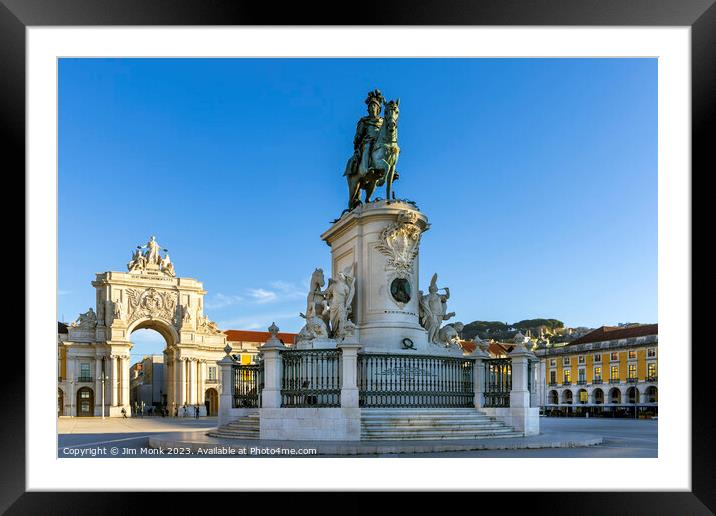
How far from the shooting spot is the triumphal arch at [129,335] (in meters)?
56.5

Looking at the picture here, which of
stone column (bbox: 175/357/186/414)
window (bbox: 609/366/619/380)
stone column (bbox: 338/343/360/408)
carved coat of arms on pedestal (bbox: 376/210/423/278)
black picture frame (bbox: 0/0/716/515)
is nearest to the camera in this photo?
black picture frame (bbox: 0/0/716/515)

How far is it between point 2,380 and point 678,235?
636 centimetres

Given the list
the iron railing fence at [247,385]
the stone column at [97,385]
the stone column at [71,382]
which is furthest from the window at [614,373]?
the iron railing fence at [247,385]

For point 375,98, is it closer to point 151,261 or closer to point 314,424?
point 314,424

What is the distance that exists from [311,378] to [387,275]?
281cm

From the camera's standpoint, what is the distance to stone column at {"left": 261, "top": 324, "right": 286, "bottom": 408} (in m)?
12.1

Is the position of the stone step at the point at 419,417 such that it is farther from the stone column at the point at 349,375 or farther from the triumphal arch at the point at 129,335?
the triumphal arch at the point at 129,335

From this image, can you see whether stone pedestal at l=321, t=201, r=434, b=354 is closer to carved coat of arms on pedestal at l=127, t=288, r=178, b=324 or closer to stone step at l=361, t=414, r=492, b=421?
stone step at l=361, t=414, r=492, b=421

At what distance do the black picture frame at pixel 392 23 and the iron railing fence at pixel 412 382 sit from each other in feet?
20.1

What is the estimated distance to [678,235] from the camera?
646 cm

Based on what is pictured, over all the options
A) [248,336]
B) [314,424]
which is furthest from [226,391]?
[248,336]

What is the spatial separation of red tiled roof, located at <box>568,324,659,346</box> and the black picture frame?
160 feet

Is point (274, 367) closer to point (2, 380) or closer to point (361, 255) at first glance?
point (361, 255)

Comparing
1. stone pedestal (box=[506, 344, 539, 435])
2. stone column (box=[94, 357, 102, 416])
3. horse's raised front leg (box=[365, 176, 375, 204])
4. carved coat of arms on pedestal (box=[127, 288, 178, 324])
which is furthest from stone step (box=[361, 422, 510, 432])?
carved coat of arms on pedestal (box=[127, 288, 178, 324])
